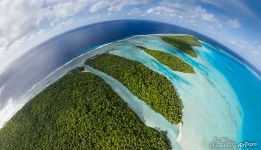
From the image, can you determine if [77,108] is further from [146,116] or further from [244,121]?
[244,121]

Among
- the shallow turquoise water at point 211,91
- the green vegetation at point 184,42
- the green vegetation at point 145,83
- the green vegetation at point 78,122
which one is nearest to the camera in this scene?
the green vegetation at point 78,122

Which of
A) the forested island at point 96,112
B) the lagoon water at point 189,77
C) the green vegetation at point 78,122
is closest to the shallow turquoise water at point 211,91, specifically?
the lagoon water at point 189,77

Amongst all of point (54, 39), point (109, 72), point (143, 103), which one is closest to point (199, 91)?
point (143, 103)

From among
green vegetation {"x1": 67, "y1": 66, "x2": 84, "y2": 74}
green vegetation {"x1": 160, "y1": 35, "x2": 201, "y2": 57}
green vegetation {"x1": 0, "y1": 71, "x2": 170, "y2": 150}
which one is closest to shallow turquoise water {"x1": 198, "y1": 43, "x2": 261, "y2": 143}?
green vegetation {"x1": 160, "y1": 35, "x2": 201, "y2": 57}

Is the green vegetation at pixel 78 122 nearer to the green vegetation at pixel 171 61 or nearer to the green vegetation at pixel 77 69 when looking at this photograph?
the green vegetation at pixel 77 69

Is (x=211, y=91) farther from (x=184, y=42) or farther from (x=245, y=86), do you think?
(x=184, y=42)

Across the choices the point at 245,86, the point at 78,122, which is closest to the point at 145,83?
the point at 78,122
